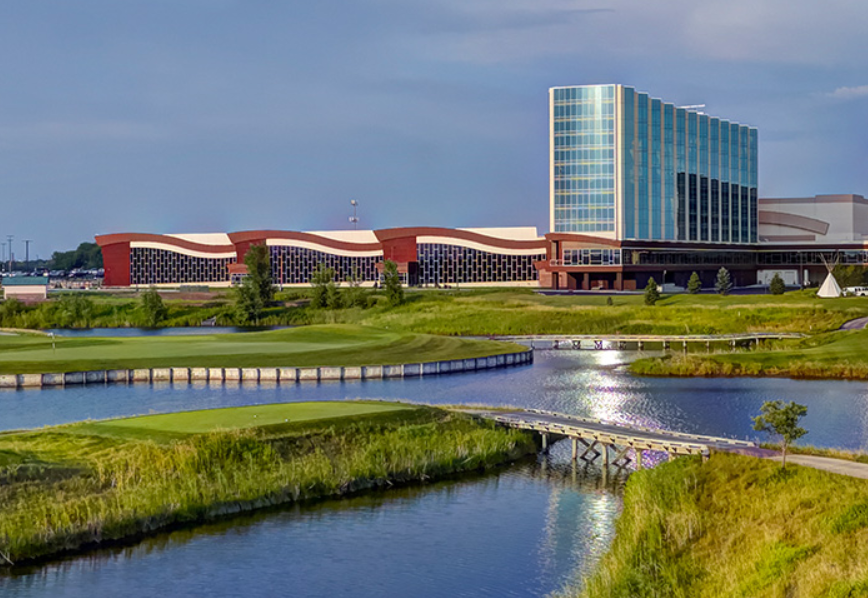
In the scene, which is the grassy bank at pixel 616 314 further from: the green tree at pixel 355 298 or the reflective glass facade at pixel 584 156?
the reflective glass facade at pixel 584 156

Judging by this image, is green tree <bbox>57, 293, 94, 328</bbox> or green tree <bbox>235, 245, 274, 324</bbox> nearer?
green tree <bbox>235, 245, 274, 324</bbox>

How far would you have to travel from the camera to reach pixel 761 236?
17350 centimetres

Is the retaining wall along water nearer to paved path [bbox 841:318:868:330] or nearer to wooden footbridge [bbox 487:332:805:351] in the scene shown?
wooden footbridge [bbox 487:332:805:351]

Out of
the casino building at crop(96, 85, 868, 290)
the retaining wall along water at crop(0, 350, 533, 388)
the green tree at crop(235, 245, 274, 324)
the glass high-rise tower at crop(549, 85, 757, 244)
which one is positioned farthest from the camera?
the casino building at crop(96, 85, 868, 290)

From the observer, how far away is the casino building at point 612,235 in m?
141

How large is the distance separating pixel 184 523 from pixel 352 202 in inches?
6051

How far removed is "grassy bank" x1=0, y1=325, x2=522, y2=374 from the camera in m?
74.8

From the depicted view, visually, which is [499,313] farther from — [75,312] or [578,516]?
[578,516]

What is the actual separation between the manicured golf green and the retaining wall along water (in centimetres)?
2370

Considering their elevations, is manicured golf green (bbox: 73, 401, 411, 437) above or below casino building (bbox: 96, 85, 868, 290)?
below

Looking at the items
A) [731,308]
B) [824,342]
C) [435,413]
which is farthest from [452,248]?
[435,413]

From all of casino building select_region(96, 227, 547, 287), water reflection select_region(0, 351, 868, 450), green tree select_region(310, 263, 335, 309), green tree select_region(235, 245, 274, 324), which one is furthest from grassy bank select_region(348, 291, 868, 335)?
casino building select_region(96, 227, 547, 287)

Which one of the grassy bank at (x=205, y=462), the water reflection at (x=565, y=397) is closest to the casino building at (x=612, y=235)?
the water reflection at (x=565, y=397)

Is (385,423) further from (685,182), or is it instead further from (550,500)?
(685,182)
